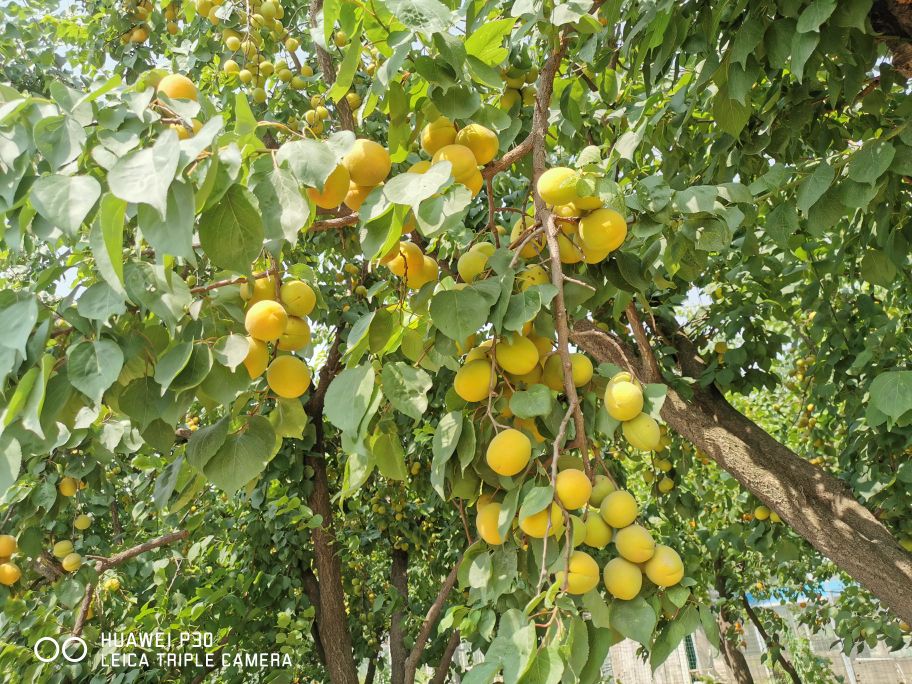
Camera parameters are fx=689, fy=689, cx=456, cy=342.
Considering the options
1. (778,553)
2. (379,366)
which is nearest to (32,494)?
(379,366)

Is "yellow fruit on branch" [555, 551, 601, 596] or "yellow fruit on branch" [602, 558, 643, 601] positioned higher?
"yellow fruit on branch" [555, 551, 601, 596]

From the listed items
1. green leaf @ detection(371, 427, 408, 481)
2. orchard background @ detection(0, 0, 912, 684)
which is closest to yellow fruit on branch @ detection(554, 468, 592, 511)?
orchard background @ detection(0, 0, 912, 684)

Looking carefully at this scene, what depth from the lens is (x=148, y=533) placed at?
4.43m

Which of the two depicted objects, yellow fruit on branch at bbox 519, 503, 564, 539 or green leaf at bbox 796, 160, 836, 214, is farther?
green leaf at bbox 796, 160, 836, 214

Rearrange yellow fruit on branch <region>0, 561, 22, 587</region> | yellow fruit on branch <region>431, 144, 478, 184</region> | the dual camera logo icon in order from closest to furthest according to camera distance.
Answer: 1. yellow fruit on branch <region>431, 144, 478, 184</region>
2. yellow fruit on branch <region>0, 561, 22, 587</region>
3. the dual camera logo icon

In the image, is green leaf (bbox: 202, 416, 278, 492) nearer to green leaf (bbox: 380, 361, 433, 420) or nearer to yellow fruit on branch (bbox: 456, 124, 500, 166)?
green leaf (bbox: 380, 361, 433, 420)

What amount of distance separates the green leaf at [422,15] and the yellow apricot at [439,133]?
187 millimetres

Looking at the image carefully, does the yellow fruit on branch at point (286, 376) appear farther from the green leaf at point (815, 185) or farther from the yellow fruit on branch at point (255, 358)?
the green leaf at point (815, 185)

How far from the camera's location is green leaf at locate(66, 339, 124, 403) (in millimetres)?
1022

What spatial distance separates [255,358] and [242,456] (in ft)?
0.58

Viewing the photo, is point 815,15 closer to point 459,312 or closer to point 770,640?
point 459,312

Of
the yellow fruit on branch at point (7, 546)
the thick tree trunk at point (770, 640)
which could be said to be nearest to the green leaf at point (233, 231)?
the yellow fruit on branch at point (7, 546)

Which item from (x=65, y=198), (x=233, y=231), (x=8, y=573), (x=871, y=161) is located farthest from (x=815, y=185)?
(x=8, y=573)

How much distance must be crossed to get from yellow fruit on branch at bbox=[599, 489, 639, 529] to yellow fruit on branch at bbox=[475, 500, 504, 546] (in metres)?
0.18
